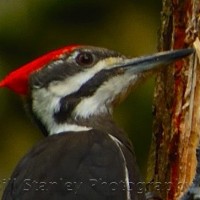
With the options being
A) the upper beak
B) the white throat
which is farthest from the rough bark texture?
the white throat

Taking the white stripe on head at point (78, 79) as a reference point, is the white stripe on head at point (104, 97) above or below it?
below

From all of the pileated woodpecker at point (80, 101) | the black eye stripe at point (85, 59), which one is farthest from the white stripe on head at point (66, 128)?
the black eye stripe at point (85, 59)

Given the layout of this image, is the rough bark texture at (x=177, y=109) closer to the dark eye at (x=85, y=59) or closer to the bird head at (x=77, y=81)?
the bird head at (x=77, y=81)

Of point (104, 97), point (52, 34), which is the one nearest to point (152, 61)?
point (104, 97)

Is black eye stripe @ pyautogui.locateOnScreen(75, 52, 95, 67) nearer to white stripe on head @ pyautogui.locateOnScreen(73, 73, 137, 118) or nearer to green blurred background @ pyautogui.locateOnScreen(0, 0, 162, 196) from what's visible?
white stripe on head @ pyautogui.locateOnScreen(73, 73, 137, 118)

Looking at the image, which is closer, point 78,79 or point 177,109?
point 78,79

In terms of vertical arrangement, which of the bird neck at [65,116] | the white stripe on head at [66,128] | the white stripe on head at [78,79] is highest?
the white stripe on head at [78,79]

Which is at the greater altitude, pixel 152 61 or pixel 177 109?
pixel 152 61

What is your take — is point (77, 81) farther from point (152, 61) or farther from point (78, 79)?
point (152, 61)
